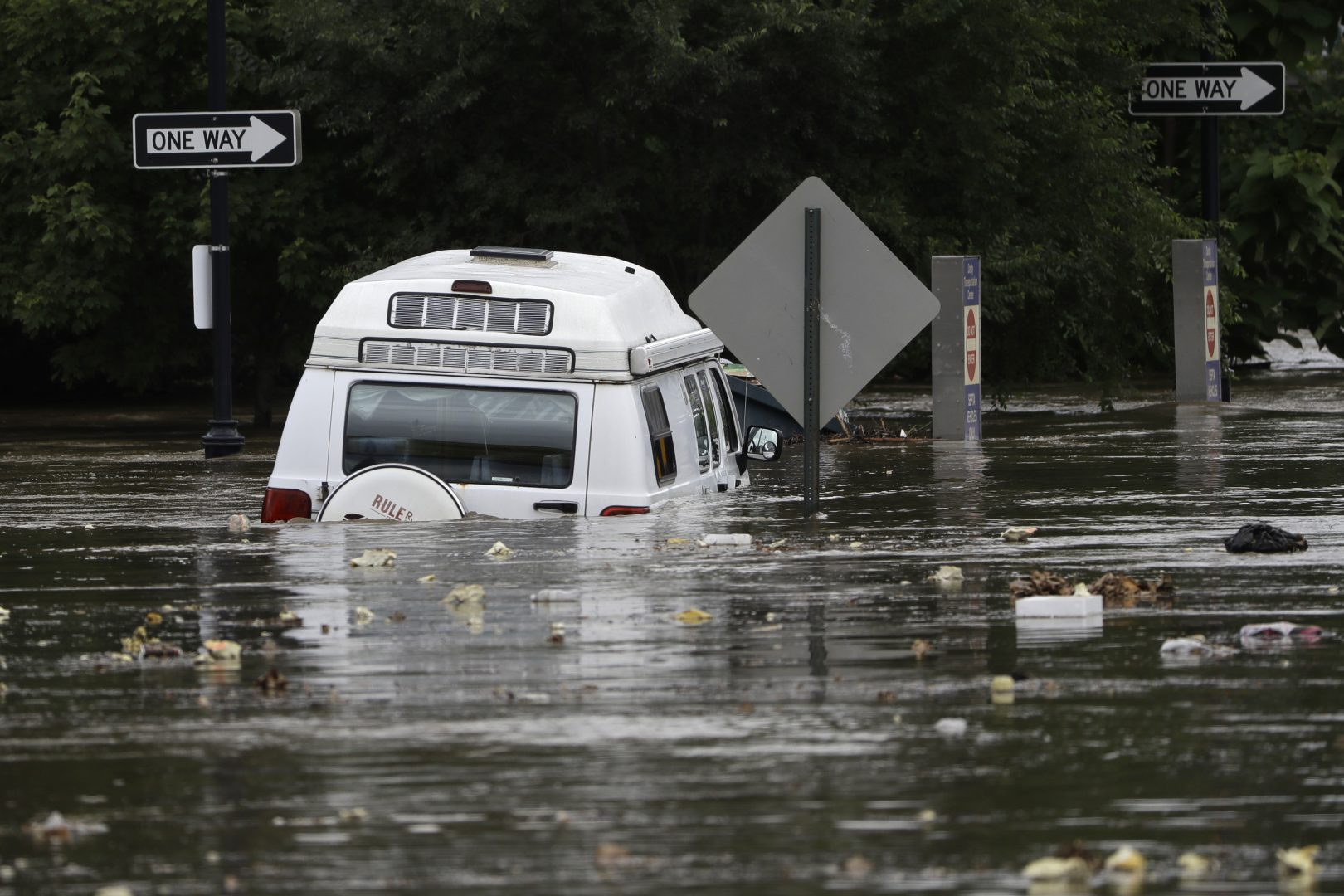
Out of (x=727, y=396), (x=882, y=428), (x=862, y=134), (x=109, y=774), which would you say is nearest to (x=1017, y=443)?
(x=882, y=428)

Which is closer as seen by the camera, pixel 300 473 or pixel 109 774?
pixel 109 774

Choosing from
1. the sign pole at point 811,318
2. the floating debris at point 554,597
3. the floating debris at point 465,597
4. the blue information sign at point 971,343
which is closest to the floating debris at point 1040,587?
the floating debris at point 554,597

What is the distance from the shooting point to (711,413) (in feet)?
42.0

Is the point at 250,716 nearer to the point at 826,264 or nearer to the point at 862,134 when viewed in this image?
the point at 826,264

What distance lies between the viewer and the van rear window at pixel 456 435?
1080 cm

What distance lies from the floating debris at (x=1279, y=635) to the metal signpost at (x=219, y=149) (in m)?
12.7

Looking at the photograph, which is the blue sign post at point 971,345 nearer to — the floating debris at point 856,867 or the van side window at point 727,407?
the van side window at point 727,407

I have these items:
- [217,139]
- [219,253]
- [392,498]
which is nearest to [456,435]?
[392,498]

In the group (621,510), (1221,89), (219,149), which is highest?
(1221,89)

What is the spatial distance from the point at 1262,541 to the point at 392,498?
13.3 ft

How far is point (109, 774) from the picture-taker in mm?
5945

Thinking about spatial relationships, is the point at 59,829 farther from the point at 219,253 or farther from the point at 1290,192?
the point at 1290,192

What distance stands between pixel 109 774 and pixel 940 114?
19.9m

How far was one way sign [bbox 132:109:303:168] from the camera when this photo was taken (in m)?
19.3
